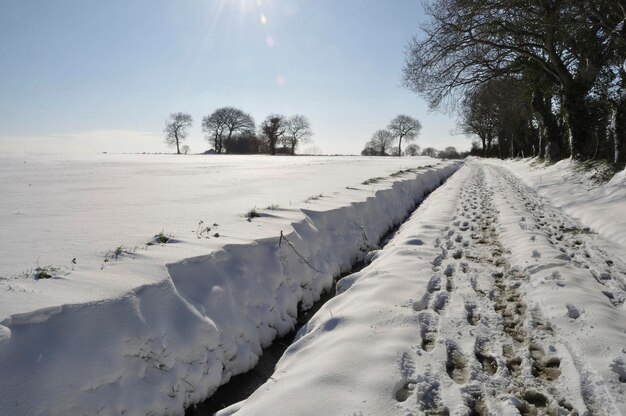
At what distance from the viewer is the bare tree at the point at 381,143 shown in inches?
3469

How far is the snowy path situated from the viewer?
7.71 feet

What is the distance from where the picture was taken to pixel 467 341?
3021 millimetres

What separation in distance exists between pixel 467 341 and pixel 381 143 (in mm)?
90346

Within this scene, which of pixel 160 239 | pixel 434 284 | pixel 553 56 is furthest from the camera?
pixel 553 56

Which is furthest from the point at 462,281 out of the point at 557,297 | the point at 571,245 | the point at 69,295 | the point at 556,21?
the point at 556,21

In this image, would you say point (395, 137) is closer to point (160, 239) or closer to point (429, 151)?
point (429, 151)

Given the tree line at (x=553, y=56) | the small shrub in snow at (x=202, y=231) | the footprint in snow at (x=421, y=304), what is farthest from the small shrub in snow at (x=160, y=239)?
the tree line at (x=553, y=56)

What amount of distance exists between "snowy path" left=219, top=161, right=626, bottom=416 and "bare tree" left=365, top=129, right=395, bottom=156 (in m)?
85.3

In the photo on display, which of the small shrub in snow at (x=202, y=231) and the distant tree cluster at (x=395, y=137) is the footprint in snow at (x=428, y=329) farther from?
the distant tree cluster at (x=395, y=137)

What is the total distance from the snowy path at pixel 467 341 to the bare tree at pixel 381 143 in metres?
85.3

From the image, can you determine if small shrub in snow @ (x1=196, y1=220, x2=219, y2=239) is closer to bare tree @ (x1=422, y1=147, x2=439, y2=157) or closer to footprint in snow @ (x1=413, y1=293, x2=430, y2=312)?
footprint in snow @ (x1=413, y1=293, x2=430, y2=312)

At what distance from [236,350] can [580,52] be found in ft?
55.4

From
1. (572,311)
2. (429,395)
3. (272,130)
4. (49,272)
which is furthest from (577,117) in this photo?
(272,130)

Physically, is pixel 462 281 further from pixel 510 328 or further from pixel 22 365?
pixel 22 365
